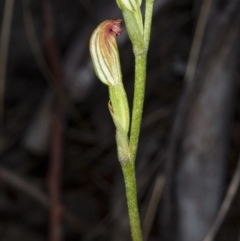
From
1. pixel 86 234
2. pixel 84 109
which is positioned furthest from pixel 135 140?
pixel 84 109

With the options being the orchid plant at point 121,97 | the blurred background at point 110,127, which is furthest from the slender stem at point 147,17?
the blurred background at point 110,127

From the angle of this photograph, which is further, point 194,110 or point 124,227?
point 124,227

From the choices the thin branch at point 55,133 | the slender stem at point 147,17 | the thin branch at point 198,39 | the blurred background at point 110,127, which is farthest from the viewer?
the thin branch at point 55,133

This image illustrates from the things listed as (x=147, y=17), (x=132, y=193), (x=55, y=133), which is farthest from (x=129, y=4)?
(x=55, y=133)

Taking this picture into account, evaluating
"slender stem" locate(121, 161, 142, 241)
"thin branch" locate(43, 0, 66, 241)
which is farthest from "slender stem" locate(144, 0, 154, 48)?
"thin branch" locate(43, 0, 66, 241)

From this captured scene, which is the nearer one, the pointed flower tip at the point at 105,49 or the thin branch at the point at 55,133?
the pointed flower tip at the point at 105,49

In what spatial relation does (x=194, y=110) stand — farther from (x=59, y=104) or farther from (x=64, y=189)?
(x=64, y=189)

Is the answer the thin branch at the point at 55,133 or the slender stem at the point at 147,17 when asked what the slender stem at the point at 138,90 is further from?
the thin branch at the point at 55,133
